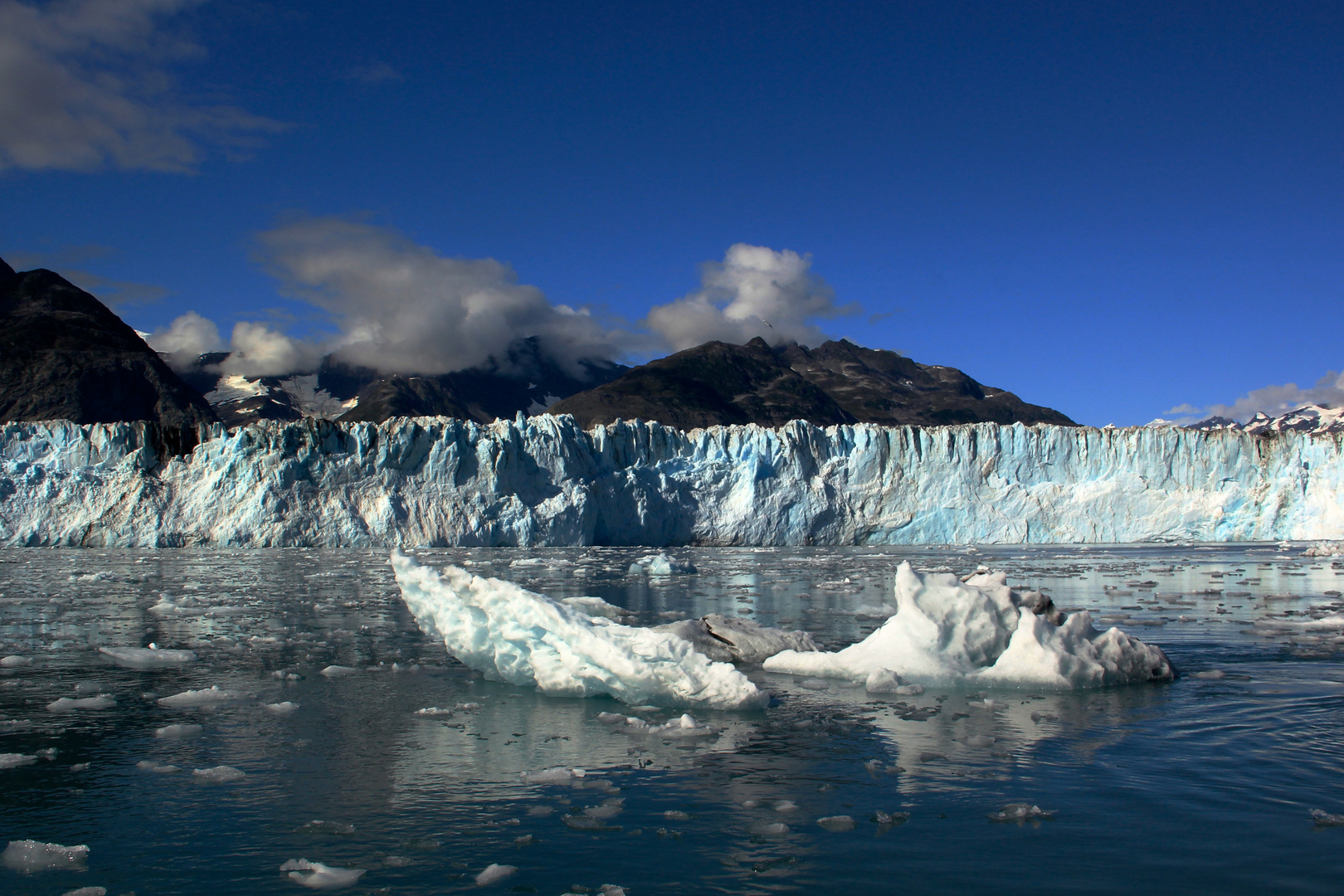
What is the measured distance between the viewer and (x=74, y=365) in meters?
61.1

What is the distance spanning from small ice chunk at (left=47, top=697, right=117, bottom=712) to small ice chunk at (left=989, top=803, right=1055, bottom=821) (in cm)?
533

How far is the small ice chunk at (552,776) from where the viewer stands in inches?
168

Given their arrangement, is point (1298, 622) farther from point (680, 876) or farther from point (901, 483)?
point (901, 483)

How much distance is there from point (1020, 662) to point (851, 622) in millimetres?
3464

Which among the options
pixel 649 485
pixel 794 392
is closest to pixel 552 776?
pixel 649 485

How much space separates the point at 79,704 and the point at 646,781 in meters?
3.91

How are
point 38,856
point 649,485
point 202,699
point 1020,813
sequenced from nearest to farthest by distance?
point 38,856 → point 1020,813 → point 202,699 → point 649,485

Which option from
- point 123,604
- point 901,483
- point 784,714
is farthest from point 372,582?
point 901,483

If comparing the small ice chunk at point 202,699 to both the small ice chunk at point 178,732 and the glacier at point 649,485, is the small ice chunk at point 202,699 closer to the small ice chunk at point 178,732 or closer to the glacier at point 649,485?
the small ice chunk at point 178,732

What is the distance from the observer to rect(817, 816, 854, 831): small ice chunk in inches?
142

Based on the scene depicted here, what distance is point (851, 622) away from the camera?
32.5ft

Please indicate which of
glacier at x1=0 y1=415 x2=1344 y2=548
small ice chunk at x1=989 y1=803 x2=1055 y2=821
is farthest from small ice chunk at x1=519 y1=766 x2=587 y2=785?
glacier at x1=0 y1=415 x2=1344 y2=548

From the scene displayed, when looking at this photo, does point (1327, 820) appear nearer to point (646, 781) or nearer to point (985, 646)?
point (646, 781)

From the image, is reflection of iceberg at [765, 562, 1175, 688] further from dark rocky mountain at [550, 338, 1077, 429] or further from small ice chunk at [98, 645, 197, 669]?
dark rocky mountain at [550, 338, 1077, 429]
